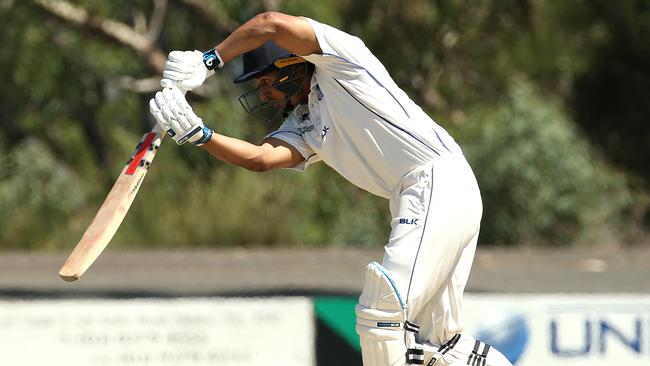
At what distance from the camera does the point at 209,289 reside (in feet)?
30.6

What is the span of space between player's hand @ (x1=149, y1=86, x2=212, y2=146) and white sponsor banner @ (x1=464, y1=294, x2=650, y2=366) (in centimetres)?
228

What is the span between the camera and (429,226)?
163 inches

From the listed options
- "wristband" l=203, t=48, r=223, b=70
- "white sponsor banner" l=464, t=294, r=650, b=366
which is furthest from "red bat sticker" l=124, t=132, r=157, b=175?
"white sponsor banner" l=464, t=294, r=650, b=366

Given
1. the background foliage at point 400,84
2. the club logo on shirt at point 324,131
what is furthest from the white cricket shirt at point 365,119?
the background foliage at point 400,84

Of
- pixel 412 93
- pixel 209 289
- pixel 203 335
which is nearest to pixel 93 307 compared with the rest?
pixel 203 335

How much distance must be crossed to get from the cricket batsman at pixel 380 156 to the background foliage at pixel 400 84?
25.2 feet

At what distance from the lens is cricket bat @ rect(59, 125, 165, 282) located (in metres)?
4.16

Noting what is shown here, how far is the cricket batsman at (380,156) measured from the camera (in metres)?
4.10

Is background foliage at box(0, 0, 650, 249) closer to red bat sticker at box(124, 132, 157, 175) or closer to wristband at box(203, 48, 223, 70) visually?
red bat sticker at box(124, 132, 157, 175)

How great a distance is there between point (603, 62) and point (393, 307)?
38.4ft

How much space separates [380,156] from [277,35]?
55 cm

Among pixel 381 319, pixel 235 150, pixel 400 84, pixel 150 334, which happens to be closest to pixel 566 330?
pixel 150 334

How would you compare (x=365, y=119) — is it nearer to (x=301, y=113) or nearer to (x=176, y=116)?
(x=301, y=113)

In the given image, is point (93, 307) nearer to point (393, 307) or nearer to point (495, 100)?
point (393, 307)
